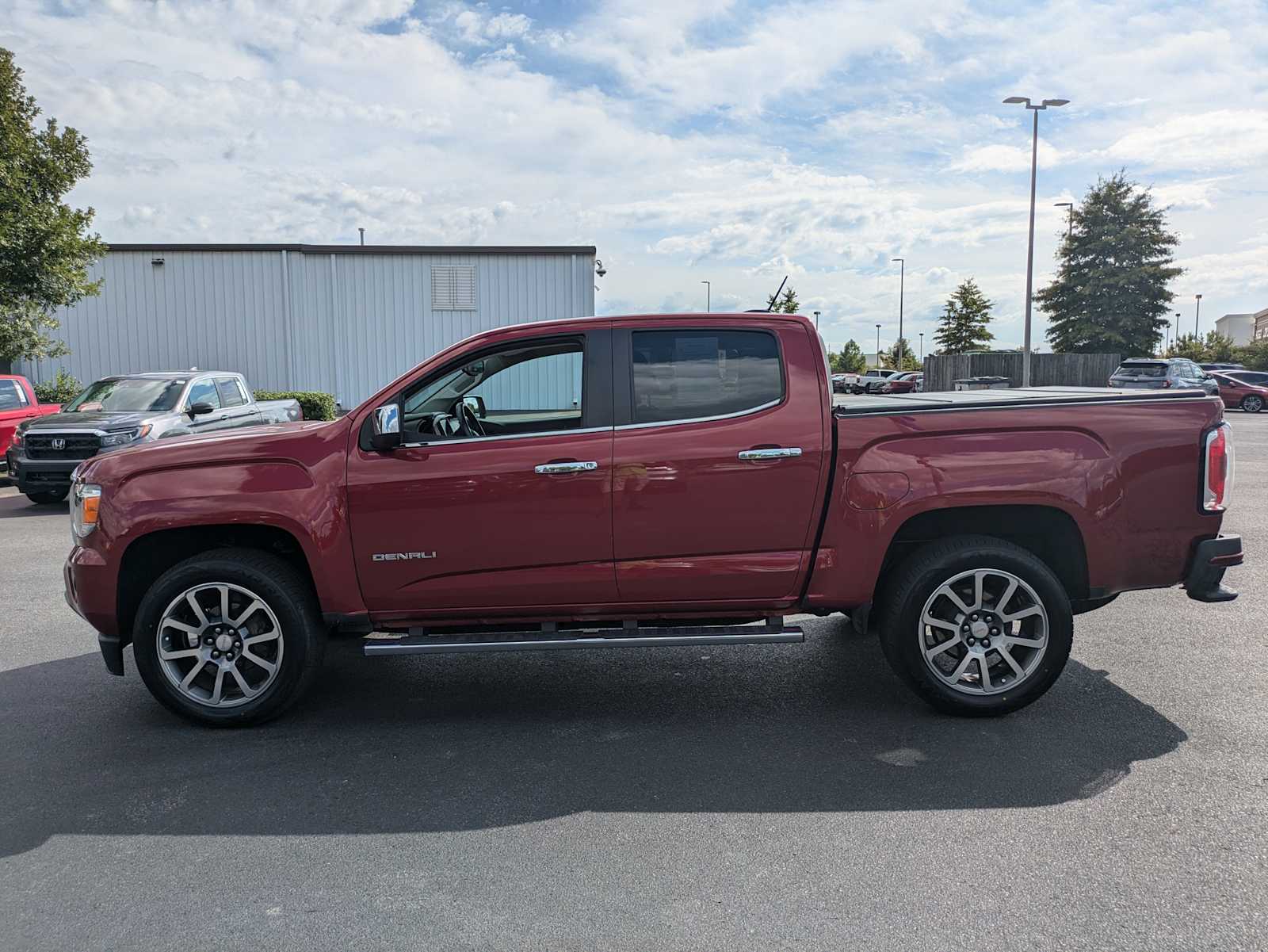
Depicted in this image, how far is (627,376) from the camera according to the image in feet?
15.7

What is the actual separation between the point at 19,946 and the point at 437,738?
6.23 ft

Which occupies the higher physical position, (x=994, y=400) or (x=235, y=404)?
(x=994, y=400)

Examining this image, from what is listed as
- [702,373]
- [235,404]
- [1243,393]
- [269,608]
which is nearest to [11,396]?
[235,404]

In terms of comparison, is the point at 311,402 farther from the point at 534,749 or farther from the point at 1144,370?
the point at 1144,370

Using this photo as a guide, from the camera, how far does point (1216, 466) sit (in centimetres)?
470

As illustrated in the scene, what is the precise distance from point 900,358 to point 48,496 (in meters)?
65.3

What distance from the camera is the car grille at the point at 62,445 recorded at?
12047mm

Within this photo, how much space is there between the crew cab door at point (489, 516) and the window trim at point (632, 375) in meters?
0.06

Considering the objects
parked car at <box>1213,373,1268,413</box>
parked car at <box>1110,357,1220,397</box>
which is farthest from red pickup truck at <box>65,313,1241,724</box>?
parked car at <box>1213,373,1268,413</box>

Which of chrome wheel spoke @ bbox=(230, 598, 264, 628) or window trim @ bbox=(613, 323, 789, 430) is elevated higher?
window trim @ bbox=(613, 323, 789, 430)

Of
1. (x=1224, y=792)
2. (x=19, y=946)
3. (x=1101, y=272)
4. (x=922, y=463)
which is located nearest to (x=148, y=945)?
(x=19, y=946)

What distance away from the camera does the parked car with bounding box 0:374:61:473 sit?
14.2 meters

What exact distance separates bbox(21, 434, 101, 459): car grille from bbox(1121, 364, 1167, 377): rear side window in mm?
31456

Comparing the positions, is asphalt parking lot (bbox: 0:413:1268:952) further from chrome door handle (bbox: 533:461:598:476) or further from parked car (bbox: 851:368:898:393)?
parked car (bbox: 851:368:898:393)
